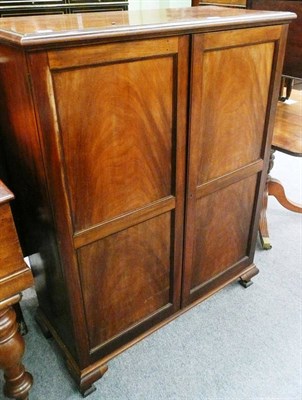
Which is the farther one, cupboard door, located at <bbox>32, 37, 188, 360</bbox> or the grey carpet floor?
the grey carpet floor

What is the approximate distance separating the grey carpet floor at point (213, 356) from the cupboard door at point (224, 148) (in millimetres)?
143

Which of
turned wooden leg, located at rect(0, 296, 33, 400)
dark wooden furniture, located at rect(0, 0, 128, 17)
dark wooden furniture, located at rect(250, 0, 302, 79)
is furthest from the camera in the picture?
dark wooden furniture, located at rect(0, 0, 128, 17)

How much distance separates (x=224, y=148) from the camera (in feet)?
3.92

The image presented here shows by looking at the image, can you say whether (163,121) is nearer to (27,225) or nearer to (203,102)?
(203,102)

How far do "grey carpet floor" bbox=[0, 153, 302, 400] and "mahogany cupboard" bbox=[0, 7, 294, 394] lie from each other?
0.33 feet

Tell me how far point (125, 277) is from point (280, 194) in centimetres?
123

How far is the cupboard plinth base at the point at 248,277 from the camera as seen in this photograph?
1.64 m

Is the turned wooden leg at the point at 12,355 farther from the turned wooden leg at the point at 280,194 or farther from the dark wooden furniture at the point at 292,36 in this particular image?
the dark wooden furniture at the point at 292,36

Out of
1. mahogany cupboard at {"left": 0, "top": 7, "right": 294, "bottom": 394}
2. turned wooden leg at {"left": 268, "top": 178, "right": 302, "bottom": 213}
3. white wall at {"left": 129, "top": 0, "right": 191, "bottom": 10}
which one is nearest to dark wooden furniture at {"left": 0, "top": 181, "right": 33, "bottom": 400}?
mahogany cupboard at {"left": 0, "top": 7, "right": 294, "bottom": 394}

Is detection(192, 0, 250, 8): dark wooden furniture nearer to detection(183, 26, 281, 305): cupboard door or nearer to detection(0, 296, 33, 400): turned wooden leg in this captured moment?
detection(183, 26, 281, 305): cupboard door

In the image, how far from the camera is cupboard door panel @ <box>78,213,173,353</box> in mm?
1064

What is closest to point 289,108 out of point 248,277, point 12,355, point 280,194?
point 280,194

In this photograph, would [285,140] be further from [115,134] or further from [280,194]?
[115,134]

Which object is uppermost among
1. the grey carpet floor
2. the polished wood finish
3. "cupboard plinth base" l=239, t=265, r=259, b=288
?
the polished wood finish
